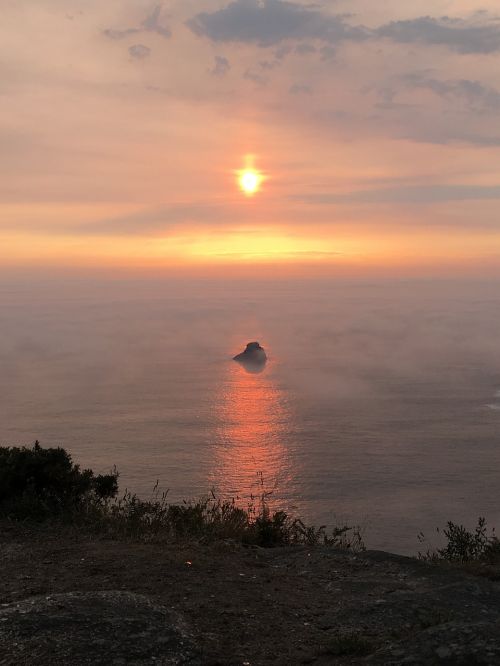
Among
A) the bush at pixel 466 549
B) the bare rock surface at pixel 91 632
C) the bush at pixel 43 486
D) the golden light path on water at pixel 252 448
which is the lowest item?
the bare rock surface at pixel 91 632

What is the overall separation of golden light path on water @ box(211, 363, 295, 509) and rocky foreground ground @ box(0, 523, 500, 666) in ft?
203

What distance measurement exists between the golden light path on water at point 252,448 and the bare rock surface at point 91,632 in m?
64.7

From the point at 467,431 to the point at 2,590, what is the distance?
153 m

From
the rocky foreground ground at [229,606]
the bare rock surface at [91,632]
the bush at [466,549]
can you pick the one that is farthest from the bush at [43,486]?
the bush at [466,549]

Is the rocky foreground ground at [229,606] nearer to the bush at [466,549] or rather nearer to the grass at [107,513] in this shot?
the grass at [107,513]

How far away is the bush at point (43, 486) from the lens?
41.0 ft

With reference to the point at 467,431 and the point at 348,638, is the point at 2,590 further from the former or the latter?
the point at 467,431

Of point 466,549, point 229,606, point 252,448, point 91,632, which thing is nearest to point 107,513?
point 229,606

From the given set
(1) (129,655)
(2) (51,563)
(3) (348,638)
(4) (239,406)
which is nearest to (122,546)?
(2) (51,563)

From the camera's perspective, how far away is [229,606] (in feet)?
27.4

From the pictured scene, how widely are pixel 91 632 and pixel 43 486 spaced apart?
22.8 feet

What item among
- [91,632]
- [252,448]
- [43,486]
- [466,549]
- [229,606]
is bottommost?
[91,632]

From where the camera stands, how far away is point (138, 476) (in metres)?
100

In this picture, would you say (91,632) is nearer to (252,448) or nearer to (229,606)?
(229,606)
